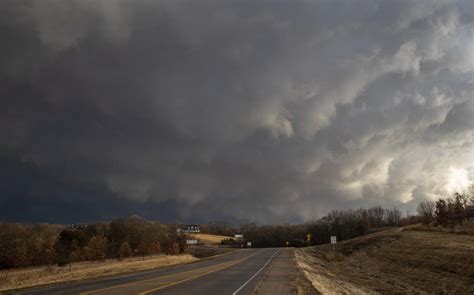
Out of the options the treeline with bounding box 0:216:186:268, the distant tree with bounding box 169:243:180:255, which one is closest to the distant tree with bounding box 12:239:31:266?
the treeline with bounding box 0:216:186:268

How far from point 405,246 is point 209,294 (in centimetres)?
5426

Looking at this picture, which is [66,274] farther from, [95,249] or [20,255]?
[95,249]

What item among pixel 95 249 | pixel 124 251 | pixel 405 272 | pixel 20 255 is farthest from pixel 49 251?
pixel 405 272

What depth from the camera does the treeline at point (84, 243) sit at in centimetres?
8825

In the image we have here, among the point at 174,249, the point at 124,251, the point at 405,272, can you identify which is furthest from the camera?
the point at 174,249

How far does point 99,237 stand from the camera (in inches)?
4063

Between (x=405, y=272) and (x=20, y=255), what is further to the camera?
(x=20, y=255)

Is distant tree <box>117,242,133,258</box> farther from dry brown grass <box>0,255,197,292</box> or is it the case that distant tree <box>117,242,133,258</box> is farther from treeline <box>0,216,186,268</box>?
dry brown grass <box>0,255,197,292</box>

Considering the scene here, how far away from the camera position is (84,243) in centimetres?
10094

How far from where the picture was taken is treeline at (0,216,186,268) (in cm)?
8825

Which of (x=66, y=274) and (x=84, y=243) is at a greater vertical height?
(x=84, y=243)

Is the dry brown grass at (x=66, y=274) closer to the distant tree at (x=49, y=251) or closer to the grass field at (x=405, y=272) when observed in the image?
the grass field at (x=405, y=272)

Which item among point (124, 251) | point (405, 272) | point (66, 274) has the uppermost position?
point (124, 251)

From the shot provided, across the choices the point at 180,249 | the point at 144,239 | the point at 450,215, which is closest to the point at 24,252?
the point at 144,239
